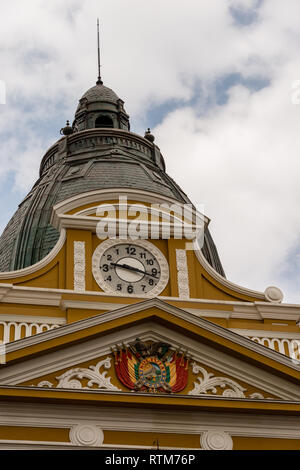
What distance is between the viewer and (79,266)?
2664cm

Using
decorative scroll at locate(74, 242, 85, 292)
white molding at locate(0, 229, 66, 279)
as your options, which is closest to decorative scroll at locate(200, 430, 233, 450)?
decorative scroll at locate(74, 242, 85, 292)

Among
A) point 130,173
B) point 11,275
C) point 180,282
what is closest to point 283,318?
point 180,282

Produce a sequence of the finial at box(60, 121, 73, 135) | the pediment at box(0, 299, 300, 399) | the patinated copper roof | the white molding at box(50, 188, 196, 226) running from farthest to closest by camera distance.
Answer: the finial at box(60, 121, 73, 135)
the patinated copper roof
the white molding at box(50, 188, 196, 226)
the pediment at box(0, 299, 300, 399)

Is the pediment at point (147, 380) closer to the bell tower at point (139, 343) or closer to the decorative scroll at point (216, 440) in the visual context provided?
the bell tower at point (139, 343)

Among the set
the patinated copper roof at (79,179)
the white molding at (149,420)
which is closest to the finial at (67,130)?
the patinated copper roof at (79,179)

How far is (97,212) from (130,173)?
605 cm

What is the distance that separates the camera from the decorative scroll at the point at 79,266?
26302mm

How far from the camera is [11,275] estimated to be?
86.6ft

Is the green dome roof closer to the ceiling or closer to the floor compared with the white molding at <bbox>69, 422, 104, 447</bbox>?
closer to the ceiling

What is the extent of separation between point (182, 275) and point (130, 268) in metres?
1.39

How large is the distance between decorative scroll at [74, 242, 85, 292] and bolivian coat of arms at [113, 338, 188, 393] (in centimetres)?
352

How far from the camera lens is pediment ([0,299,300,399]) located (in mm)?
22500

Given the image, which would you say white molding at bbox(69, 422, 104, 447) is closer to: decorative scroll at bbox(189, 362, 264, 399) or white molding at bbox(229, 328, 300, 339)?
decorative scroll at bbox(189, 362, 264, 399)

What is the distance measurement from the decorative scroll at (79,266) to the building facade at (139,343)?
3 cm
